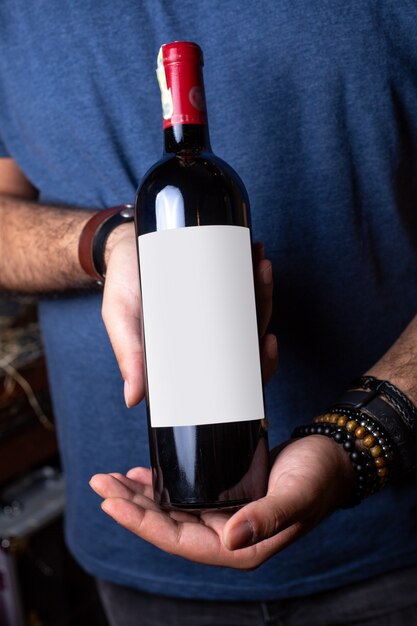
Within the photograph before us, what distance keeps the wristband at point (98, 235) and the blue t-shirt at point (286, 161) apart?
0.12 m

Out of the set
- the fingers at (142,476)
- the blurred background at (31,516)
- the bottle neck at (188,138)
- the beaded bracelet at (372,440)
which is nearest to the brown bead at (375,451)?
the beaded bracelet at (372,440)

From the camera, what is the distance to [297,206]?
2.90 ft

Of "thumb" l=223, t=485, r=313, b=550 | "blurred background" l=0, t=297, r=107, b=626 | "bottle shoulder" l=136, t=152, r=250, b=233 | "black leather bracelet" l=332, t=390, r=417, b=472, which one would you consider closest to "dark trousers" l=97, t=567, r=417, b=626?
"black leather bracelet" l=332, t=390, r=417, b=472

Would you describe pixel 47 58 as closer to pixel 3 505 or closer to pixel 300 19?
pixel 300 19

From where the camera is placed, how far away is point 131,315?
2.21 ft

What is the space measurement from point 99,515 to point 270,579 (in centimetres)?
26

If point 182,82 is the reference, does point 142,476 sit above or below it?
below

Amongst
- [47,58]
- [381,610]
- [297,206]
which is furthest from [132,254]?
[381,610]

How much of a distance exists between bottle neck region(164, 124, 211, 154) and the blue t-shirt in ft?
0.70

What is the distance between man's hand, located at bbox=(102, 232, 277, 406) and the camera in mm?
649

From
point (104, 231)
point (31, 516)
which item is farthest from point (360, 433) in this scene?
point (31, 516)

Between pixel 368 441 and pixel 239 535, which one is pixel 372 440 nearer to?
pixel 368 441

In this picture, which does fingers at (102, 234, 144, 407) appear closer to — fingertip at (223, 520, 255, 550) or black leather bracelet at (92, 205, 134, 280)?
black leather bracelet at (92, 205, 134, 280)

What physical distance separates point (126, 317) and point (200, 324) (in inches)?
3.7
